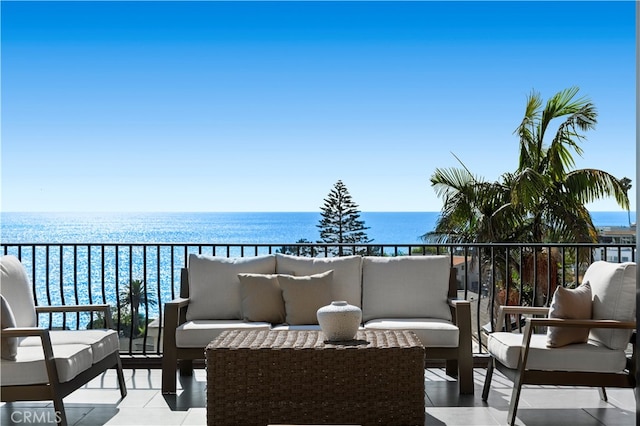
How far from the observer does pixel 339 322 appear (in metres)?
3.92

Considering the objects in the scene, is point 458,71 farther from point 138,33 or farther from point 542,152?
point 542,152

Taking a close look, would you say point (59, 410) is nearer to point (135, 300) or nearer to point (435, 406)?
point (435, 406)

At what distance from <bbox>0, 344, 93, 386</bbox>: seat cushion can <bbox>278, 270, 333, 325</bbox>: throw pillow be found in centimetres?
149

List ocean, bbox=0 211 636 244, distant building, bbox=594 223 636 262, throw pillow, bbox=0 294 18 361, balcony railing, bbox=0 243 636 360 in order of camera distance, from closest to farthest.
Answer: throw pillow, bbox=0 294 18 361, balcony railing, bbox=0 243 636 360, distant building, bbox=594 223 636 262, ocean, bbox=0 211 636 244

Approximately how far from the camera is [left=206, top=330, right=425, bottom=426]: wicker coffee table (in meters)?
3.65

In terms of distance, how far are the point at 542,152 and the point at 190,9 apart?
36.8 ft

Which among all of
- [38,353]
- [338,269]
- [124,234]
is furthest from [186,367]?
[124,234]

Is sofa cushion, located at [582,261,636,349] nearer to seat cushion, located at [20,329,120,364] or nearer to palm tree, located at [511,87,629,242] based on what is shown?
seat cushion, located at [20,329,120,364]

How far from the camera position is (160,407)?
14.2 feet

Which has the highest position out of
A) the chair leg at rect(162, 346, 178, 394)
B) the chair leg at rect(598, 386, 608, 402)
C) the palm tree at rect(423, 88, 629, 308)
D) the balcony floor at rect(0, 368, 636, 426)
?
the palm tree at rect(423, 88, 629, 308)


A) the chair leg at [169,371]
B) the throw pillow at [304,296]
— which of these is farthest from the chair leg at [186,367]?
the throw pillow at [304,296]

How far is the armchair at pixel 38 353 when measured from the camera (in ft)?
11.6

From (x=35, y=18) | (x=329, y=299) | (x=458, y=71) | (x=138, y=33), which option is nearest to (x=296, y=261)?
(x=329, y=299)

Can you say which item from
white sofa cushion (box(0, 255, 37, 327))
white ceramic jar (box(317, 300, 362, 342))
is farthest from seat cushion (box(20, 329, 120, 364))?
white ceramic jar (box(317, 300, 362, 342))
